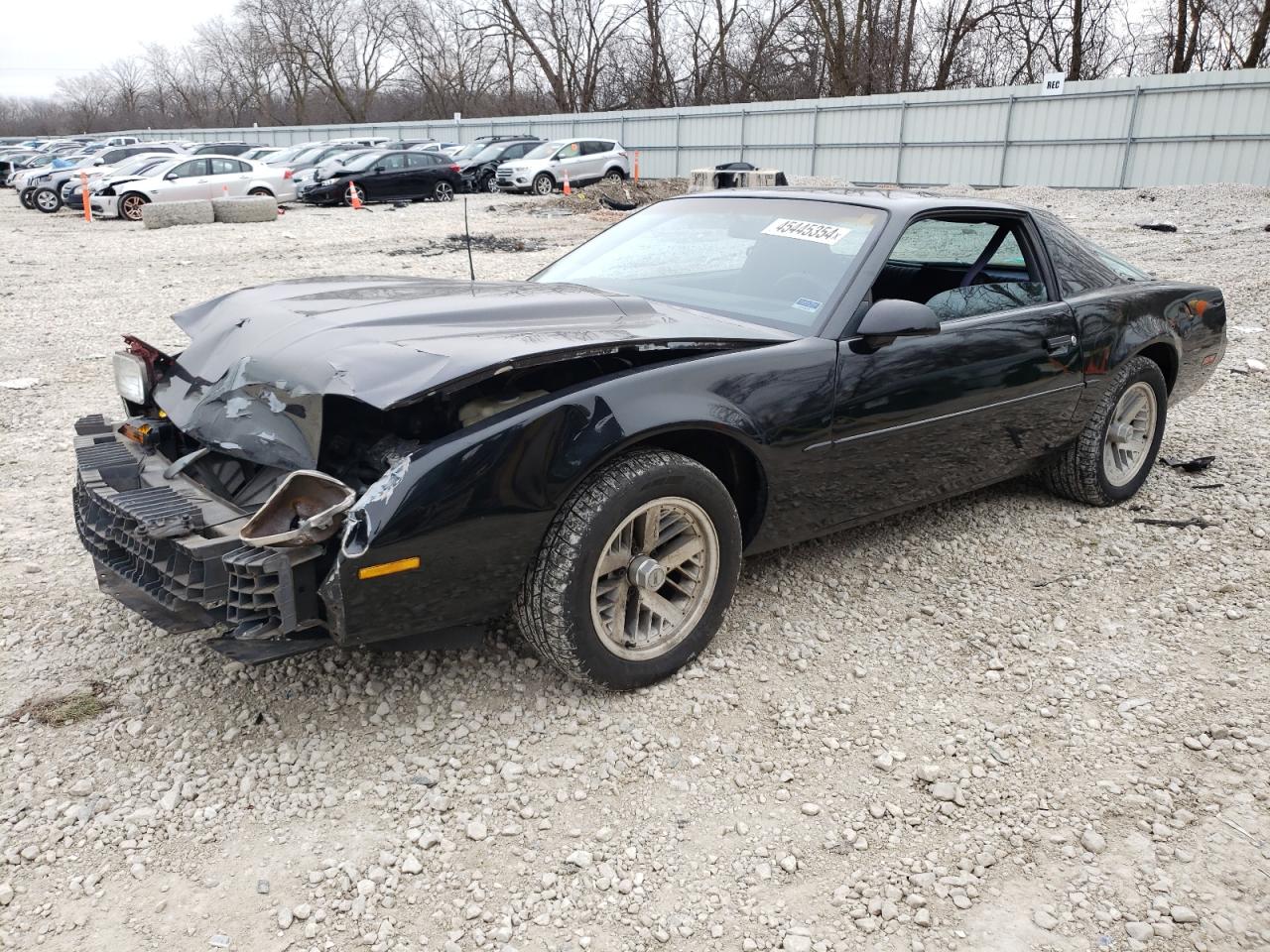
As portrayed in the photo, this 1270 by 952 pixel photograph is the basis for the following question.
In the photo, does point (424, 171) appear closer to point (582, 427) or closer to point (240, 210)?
point (240, 210)

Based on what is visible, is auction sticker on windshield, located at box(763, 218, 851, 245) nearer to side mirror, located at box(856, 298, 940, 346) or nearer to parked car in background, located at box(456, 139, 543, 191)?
side mirror, located at box(856, 298, 940, 346)

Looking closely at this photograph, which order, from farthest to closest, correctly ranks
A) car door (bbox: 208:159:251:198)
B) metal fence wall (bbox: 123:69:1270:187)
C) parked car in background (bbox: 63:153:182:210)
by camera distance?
parked car in background (bbox: 63:153:182:210)
metal fence wall (bbox: 123:69:1270:187)
car door (bbox: 208:159:251:198)

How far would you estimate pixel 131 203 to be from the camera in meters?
21.4

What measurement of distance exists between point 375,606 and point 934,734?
1727mm

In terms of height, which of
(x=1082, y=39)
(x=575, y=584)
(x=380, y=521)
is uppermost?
(x=1082, y=39)

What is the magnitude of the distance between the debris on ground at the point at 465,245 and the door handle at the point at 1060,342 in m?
11.7

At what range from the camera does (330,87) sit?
218ft

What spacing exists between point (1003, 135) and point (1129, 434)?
24.3 meters

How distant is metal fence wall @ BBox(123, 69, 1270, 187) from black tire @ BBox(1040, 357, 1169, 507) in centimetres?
2155

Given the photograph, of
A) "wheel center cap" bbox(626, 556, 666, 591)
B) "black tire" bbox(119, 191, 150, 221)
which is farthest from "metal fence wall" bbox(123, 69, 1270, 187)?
"wheel center cap" bbox(626, 556, 666, 591)

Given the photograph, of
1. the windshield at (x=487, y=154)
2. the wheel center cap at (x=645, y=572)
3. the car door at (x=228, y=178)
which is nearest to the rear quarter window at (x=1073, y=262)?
the wheel center cap at (x=645, y=572)

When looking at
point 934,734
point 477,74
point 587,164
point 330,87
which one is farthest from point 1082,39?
point 330,87

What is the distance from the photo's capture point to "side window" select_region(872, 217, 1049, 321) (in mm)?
4105

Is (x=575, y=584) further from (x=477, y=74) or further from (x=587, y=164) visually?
(x=477, y=74)
